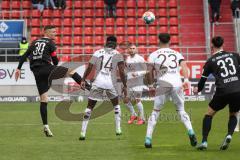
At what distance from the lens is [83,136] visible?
15000mm

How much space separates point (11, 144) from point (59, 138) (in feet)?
4.84

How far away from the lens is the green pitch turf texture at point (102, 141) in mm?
12449

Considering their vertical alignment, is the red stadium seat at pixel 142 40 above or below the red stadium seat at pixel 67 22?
below

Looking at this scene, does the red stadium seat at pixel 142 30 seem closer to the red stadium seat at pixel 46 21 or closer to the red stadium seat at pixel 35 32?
the red stadium seat at pixel 46 21

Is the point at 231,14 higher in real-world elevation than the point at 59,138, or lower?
higher

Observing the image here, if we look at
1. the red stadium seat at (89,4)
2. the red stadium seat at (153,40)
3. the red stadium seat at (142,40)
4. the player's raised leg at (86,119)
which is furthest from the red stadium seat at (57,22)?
the player's raised leg at (86,119)

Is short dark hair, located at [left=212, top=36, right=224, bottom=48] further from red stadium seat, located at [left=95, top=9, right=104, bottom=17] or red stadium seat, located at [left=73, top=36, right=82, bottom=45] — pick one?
red stadium seat, located at [left=95, top=9, right=104, bottom=17]

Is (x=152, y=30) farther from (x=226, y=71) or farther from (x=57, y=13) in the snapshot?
(x=226, y=71)

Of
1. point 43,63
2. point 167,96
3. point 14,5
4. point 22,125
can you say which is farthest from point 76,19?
point 167,96

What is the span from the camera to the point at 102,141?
580 inches

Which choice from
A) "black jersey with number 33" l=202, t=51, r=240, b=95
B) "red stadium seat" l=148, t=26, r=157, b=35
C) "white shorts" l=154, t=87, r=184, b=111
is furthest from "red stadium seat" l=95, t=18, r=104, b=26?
"black jersey with number 33" l=202, t=51, r=240, b=95

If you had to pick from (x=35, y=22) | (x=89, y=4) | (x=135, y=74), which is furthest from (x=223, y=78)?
(x=89, y=4)

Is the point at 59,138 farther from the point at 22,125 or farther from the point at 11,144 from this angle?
the point at 22,125

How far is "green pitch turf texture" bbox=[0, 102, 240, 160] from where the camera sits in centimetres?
1245
